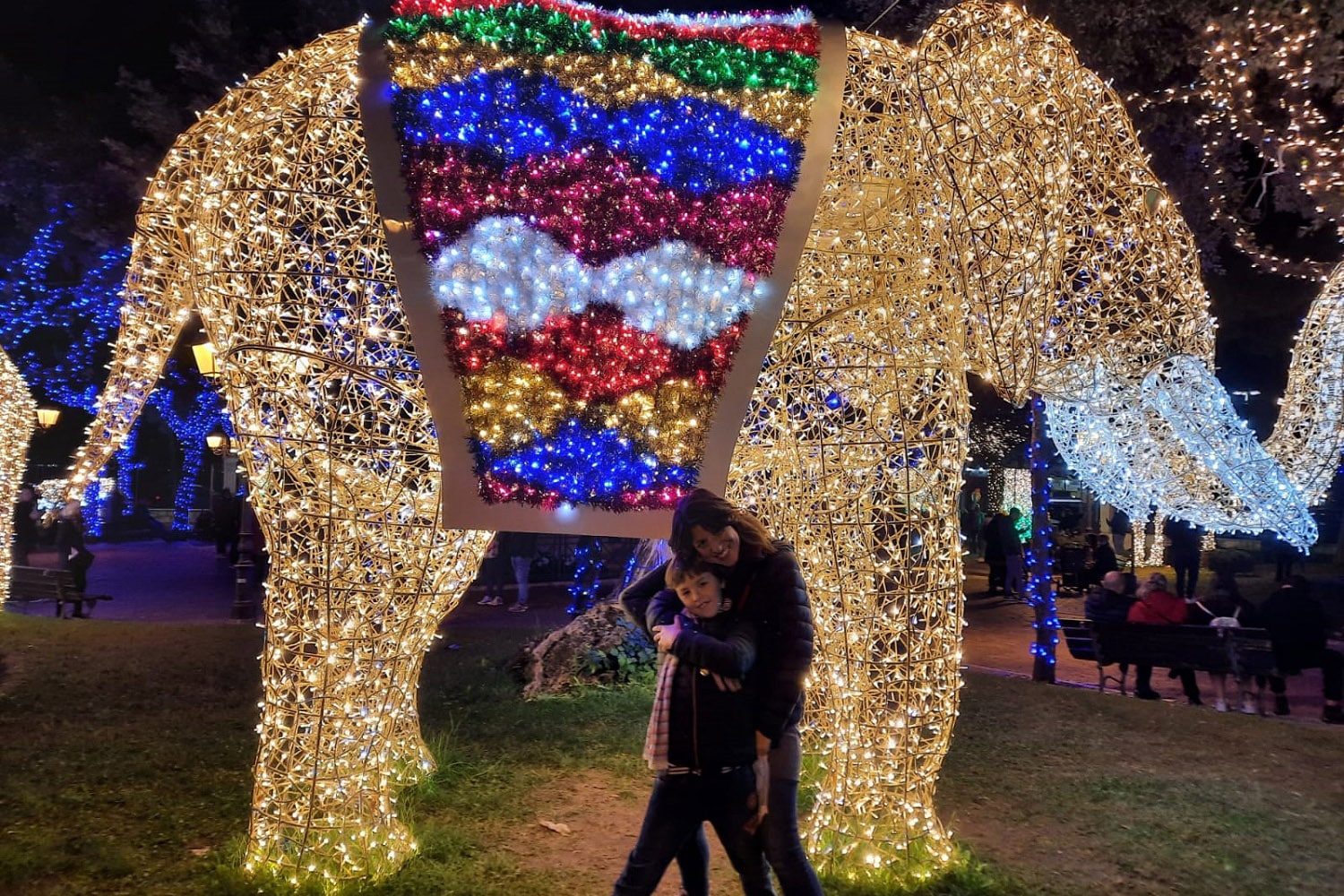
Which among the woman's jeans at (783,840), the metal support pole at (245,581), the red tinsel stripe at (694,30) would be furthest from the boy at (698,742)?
the metal support pole at (245,581)

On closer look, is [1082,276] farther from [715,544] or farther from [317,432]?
[317,432]

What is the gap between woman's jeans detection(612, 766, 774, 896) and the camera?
8.99 feet

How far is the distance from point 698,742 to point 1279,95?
28.4 ft

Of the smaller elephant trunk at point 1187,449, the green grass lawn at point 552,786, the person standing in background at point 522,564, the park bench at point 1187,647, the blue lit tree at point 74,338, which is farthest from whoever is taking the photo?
the blue lit tree at point 74,338

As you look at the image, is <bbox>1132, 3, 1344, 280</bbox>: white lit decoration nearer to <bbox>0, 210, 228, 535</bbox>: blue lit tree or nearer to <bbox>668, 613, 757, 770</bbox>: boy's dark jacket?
<bbox>668, 613, 757, 770</bbox>: boy's dark jacket

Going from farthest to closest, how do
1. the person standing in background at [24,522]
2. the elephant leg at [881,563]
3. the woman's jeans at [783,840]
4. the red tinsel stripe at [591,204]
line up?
the person standing in background at [24,522] → the elephant leg at [881,563] → the red tinsel stripe at [591,204] → the woman's jeans at [783,840]

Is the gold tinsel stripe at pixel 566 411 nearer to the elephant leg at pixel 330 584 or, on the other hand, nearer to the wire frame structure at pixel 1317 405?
the elephant leg at pixel 330 584

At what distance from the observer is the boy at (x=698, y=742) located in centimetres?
271

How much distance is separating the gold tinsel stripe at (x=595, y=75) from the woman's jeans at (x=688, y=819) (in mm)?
2287

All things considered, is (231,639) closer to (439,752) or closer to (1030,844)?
(439,752)

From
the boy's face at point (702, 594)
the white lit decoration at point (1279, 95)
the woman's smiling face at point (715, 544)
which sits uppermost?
the white lit decoration at point (1279, 95)

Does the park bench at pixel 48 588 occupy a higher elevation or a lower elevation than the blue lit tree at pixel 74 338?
lower

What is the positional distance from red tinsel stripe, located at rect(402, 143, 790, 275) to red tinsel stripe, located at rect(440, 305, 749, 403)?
243 mm

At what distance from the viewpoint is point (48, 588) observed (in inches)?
407
